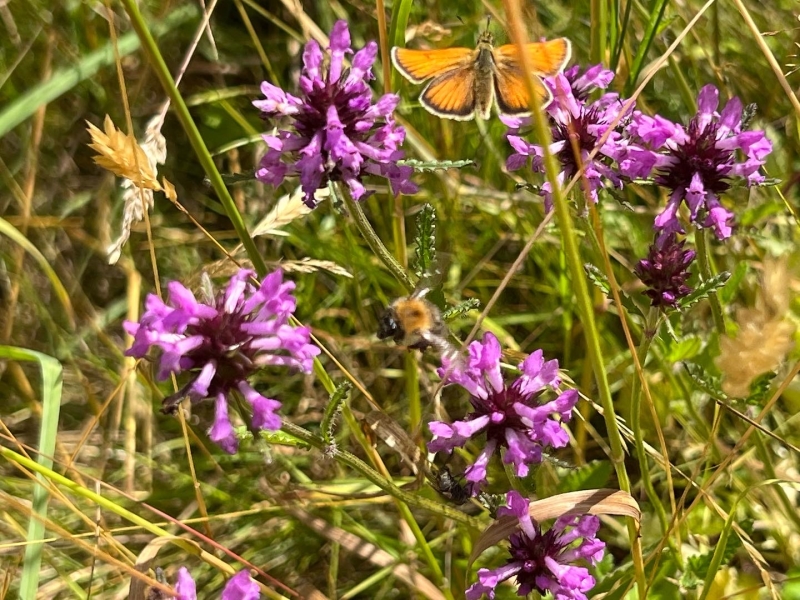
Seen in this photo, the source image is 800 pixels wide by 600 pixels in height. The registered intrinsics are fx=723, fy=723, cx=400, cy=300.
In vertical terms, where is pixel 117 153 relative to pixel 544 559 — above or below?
above

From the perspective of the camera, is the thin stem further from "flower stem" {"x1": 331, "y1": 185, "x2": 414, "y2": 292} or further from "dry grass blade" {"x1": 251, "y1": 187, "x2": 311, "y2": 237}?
"dry grass blade" {"x1": 251, "y1": 187, "x2": 311, "y2": 237}

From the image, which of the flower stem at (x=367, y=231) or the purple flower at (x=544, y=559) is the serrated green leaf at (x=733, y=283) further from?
the flower stem at (x=367, y=231)

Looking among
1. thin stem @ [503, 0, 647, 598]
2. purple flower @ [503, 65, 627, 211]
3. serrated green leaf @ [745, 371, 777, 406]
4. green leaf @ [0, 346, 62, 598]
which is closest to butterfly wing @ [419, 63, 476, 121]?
purple flower @ [503, 65, 627, 211]

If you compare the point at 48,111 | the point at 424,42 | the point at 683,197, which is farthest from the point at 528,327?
the point at 48,111

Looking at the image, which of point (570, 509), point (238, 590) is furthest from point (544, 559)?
point (238, 590)

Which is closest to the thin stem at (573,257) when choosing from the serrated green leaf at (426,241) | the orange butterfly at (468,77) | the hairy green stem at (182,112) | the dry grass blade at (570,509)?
the dry grass blade at (570,509)

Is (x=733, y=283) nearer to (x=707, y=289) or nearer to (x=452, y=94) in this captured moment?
(x=707, y=289)
